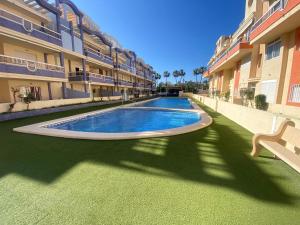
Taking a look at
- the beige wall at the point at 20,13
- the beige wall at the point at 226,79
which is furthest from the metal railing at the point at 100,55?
the beige wall at the point at 226,79

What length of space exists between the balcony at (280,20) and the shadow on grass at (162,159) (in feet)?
24.6

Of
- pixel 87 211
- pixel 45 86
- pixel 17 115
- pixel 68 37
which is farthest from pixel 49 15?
pixel 87 211

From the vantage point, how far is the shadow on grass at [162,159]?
10.9 feet

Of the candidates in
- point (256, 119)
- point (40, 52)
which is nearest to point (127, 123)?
point (256, 119)

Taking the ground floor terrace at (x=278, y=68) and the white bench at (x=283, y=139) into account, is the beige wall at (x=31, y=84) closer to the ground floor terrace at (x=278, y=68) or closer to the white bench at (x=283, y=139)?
the white bench at (x=283, y=139)

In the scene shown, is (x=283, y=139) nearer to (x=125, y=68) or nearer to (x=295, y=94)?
(x=295, y=94)

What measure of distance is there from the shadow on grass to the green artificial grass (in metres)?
0.02

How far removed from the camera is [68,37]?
57.0 feet

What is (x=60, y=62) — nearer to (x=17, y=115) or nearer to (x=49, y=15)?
(x=49, y=15)

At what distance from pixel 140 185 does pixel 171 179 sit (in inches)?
28.1

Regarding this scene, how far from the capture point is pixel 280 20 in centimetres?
910

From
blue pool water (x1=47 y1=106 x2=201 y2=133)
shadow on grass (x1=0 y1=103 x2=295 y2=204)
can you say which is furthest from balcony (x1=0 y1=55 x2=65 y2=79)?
shadow on grass (x1=0 y1=103 x2=295 y2=204)

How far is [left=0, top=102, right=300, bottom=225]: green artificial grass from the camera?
237cm

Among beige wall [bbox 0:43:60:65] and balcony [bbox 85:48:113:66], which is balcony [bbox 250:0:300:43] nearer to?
balcony [bbox 85:48:113:66]
